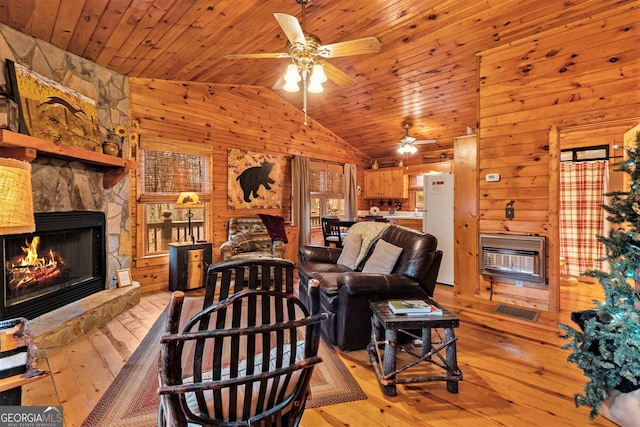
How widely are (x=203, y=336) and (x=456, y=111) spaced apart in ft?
17.3

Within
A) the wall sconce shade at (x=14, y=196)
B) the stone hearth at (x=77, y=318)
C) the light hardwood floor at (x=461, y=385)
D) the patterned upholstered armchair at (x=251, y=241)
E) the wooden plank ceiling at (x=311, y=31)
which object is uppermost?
the wooden plank ceiling at (x=311, y=31)

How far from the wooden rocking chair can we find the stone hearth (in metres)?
2.00

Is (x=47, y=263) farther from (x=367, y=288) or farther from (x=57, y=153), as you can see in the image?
(x=367, y=288)

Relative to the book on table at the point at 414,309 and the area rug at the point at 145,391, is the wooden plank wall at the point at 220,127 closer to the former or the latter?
the area rug at the point at 145,391

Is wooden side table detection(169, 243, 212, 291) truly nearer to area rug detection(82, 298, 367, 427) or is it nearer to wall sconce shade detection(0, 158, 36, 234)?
area rug detection(82, 298, 367, 427)

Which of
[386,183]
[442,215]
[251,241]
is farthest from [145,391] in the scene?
[386,183]

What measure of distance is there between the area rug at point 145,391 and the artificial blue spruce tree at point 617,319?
1.26 m

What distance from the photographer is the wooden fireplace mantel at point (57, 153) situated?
213cm

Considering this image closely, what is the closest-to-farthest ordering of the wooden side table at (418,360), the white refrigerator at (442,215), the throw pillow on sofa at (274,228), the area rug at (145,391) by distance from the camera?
the area rug at (145,391) → the wooden side table at (418,360) → the white refrigerator at (442,215) → the throw pillow on sofa at (274,228)

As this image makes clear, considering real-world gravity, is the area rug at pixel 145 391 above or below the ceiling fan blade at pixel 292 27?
below

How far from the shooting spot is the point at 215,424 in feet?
2.89

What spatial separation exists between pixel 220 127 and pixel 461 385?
15.1 feet

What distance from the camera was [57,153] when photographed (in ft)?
8.19

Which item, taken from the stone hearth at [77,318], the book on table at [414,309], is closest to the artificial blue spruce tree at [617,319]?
the book on table at [414,309]
